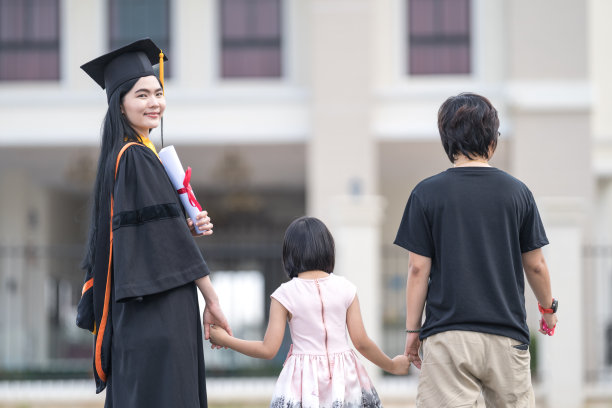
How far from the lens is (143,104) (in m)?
3.59

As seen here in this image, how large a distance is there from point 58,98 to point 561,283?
757cm

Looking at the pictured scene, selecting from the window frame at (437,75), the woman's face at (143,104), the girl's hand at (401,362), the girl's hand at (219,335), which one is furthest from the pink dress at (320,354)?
the window frame at (437,75)

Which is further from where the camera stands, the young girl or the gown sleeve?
the young girl

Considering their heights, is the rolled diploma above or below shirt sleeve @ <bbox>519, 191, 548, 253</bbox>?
above

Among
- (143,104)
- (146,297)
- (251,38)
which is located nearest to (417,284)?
(146,297)

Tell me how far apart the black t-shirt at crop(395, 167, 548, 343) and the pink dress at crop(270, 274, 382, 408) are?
44 centimetres

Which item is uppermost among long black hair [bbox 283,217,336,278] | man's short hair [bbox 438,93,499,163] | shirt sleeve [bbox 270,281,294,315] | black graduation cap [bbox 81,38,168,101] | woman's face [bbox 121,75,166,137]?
black graduation cap [bbox 81,38,168,101]

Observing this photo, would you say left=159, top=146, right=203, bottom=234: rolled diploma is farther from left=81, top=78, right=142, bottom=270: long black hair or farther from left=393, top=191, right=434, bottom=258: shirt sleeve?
left=393, top=191, right=434, bottom=258: shirt sleeve

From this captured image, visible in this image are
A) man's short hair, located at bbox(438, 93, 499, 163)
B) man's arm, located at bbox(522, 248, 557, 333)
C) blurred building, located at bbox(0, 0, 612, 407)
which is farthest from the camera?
blurred building, located at bbox(0, 0, 612, 407)

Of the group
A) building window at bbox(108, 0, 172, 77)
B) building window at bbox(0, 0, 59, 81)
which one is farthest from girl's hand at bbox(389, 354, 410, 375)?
building window at bbox(0, 0, 59, 81)

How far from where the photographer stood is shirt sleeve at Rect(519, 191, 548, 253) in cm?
342

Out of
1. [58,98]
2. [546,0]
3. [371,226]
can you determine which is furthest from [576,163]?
[58,98]

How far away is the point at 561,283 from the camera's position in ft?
29.2

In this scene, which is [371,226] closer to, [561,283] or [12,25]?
[561,283]
